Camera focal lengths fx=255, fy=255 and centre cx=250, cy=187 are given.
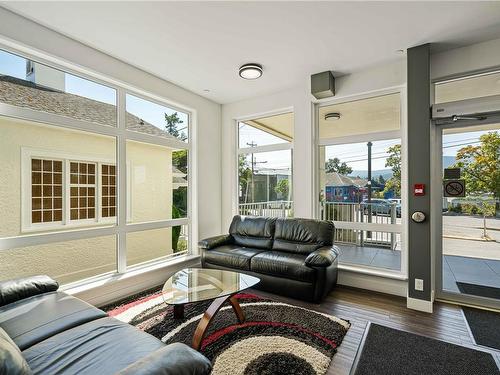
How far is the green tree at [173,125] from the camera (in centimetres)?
404

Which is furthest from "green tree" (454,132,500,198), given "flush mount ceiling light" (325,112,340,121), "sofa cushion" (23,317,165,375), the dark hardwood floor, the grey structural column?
"sofa cushion" (23,317,165,375)

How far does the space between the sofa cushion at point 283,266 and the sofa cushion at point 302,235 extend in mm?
214

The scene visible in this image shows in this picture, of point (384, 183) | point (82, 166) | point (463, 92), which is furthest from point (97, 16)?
point (463, 92)

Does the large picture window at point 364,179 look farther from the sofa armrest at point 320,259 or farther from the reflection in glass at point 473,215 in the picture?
the sofa armrest at point 320,259

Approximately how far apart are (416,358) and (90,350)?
2.28m

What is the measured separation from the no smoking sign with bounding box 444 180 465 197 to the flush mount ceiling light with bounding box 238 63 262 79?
8.90ft

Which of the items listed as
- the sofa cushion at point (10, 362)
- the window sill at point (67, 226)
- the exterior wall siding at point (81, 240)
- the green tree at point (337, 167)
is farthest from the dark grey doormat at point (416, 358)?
the window sill at point (67, 226)

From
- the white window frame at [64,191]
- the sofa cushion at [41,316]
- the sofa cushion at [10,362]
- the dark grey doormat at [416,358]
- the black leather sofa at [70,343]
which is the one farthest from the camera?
the white window frame at [64,191]

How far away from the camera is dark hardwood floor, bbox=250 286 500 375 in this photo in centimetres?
211

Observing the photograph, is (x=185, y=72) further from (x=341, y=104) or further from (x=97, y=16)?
(x=341, y=104)

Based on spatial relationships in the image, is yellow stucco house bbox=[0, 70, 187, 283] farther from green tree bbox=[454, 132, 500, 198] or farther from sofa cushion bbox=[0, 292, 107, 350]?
green tree bbox=[454, 132, 500, 198]

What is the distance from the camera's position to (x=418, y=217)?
2830 mm

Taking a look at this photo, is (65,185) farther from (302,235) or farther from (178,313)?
(302,235)

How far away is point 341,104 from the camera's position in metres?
3.83
